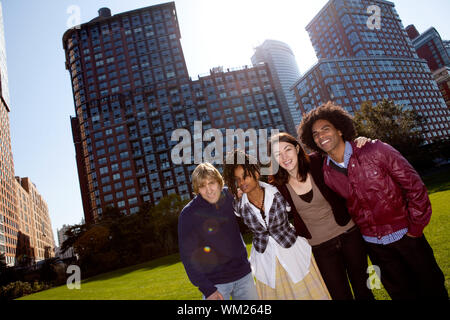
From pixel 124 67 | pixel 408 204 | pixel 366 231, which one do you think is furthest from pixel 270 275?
pixel 124 67

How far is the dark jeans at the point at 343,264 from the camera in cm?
314

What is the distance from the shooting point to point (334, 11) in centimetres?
11562

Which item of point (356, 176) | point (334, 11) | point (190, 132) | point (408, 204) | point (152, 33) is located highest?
point (334, 11)

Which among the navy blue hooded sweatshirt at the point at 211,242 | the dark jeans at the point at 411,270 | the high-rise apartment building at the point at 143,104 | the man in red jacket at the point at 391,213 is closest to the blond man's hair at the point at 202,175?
the navy blue hooded sweatshirt at the point at 211,242

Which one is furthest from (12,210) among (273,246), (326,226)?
(326,226)

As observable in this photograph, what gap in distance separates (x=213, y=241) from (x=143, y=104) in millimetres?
86811

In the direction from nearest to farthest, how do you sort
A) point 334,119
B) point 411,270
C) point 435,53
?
point 411,270
point 334,119
point 435,53

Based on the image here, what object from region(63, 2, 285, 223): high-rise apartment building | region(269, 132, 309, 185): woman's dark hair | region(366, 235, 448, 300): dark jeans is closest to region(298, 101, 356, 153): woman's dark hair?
region(269, 132, 309, 185): woman's dark hair

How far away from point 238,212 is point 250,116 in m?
80.9

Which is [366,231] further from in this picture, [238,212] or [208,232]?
[208,232]

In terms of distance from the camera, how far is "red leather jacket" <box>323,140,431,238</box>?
8.98 feet

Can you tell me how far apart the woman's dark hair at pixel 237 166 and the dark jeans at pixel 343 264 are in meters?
1.32

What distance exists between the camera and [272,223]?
328 centimetres

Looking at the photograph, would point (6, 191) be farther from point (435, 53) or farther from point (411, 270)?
point (435, 53)
